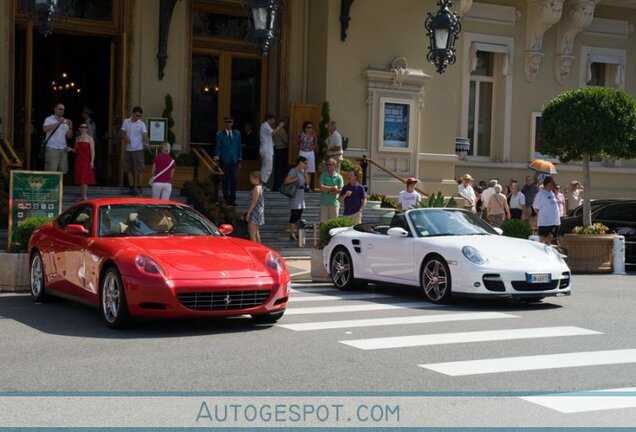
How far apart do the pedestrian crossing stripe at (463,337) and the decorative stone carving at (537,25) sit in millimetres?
18969

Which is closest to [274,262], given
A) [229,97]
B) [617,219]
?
[617,219]

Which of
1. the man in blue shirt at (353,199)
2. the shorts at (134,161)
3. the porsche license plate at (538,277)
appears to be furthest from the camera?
the shorts at (134,161)

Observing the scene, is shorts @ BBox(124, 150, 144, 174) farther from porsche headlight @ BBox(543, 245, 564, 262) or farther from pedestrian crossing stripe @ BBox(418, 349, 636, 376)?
pedestrian crossing stripe @ BBox(418, 349, 636, 376)

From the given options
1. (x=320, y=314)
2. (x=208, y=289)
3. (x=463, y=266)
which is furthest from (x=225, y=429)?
(x=463, y=266)

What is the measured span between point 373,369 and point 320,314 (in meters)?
3.70

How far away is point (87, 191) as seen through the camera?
20516 mm

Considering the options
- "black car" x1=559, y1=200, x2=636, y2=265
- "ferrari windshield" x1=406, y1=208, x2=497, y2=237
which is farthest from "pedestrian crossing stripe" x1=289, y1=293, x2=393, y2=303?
"black car" x1=559, y1=200, x2=636, y2=265

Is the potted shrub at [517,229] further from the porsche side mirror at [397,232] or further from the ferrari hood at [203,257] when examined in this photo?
the ferrari hood at [203,257]

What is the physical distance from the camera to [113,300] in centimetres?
1049

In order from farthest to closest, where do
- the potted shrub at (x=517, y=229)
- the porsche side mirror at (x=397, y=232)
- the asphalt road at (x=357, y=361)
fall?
the potted shrub at (x=517, y=229) → the porsche side mirror at (x=397, y=232) → the asphalt road at (x=357, y=361)

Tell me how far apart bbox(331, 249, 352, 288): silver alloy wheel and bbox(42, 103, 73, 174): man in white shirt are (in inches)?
279

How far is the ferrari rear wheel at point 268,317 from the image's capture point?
11.0 meters

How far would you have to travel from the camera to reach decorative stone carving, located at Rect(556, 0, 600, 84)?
94.5 ft

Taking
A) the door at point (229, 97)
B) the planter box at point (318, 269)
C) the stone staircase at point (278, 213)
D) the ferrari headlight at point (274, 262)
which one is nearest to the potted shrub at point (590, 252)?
the stone staircase at point (278, 213)
